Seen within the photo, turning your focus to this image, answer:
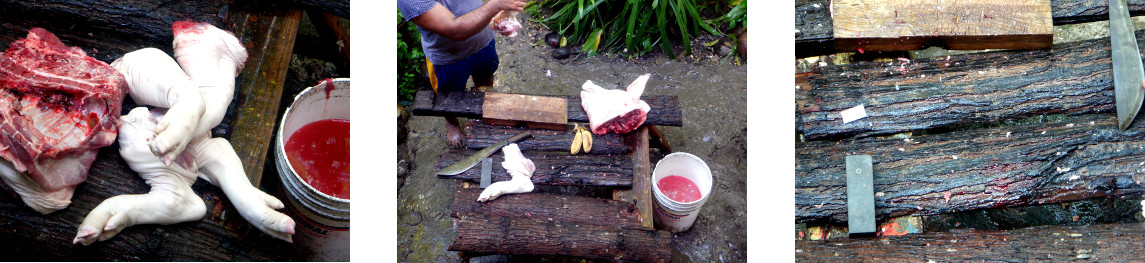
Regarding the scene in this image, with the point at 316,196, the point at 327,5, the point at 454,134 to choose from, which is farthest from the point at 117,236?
the point at 454,134

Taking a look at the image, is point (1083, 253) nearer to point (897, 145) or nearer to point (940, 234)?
point (940, 234)

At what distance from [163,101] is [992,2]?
3.29 metres

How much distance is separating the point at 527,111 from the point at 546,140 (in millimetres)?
155

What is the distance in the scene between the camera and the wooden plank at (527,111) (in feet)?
9.87

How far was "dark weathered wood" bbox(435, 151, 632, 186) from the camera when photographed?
294 cm

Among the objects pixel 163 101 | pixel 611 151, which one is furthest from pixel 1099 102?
pixel 163 101

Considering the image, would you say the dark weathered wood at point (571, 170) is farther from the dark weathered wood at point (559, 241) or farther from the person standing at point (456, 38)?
the person standing at point (456, 38)

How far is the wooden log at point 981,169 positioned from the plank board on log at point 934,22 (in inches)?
16.4

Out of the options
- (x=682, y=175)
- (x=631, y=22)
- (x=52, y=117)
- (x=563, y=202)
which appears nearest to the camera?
(x=52, y=117)

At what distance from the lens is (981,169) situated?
2.81m

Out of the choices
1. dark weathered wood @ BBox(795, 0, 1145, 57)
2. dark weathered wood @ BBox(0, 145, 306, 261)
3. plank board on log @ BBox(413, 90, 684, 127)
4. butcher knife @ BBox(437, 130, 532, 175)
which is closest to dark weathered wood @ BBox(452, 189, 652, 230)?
butcher knife @ BBox(437, 130, 532, 175)

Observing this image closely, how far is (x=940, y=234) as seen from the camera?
9.12 ft

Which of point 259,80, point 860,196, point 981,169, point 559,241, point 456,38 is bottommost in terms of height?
point 559,241

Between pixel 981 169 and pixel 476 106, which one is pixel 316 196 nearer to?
pixel 476 106
